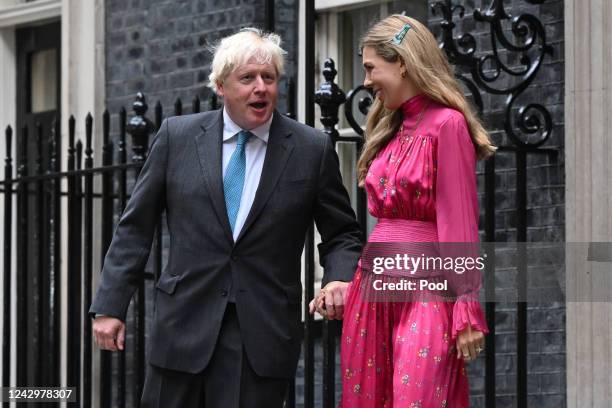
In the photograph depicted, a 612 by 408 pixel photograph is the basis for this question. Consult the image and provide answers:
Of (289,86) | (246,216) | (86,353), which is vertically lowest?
(86,353)

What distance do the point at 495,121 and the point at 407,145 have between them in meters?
2.48

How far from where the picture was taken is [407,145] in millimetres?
5699

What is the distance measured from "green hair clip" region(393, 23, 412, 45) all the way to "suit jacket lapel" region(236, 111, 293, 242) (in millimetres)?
538

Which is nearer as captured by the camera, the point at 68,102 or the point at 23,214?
the point at 23,214

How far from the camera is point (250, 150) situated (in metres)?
5.90

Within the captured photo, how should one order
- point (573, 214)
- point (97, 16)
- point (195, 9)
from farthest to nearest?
point (97, 16) → point (195, 9) → point (573, 214)

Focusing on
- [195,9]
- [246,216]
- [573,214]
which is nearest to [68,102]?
[195,9]

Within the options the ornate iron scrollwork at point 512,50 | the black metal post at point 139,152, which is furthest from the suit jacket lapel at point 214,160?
the black metal post at point 139,152

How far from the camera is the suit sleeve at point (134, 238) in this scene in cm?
587

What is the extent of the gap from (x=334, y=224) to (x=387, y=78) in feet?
1.89

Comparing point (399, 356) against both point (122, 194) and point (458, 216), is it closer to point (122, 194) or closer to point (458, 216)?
point (458, 216)

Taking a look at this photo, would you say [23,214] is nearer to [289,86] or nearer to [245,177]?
[289,86]

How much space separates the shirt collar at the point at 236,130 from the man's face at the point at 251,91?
6 cm

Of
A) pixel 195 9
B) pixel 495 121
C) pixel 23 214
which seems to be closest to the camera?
pixel 495 121
